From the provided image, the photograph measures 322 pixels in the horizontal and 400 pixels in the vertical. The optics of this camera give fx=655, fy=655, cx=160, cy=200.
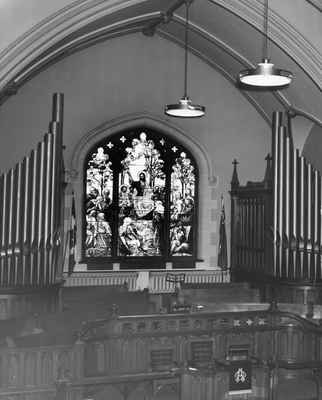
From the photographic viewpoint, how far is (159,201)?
13516 mm

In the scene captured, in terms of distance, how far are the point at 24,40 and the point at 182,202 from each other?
656cm

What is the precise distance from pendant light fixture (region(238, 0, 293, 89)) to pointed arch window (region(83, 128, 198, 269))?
21.2 ft

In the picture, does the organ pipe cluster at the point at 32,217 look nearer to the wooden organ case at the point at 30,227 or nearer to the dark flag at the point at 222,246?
the wooden organ case at the point at 30,227

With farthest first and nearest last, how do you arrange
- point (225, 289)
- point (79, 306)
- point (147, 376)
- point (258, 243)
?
point (258, 243) → point (225, 289) → point (79, 306) → point (147, 376)

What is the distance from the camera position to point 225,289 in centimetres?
1101

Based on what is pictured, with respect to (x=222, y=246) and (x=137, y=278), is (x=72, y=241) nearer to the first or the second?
(x=137, y=278)

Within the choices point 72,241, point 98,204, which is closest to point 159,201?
point 98,204

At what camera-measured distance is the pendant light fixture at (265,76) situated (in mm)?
6215

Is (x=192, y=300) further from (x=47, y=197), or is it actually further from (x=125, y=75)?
(x=125, y=75)

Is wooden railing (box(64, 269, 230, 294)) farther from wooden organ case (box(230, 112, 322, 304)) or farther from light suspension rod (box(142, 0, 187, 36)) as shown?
light suspension rod (box(142, 0, 187, 36))

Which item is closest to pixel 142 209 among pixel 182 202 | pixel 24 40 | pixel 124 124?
pixel 182 202

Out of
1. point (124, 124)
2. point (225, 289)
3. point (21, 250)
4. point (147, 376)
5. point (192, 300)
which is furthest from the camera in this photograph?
point (124, 124)

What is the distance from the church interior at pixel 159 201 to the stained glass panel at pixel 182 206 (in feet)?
0.11

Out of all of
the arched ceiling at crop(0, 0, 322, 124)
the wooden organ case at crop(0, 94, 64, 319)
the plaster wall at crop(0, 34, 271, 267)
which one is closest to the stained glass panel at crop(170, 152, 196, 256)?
the plaster wall at crop(0, 34, 271, 267)
